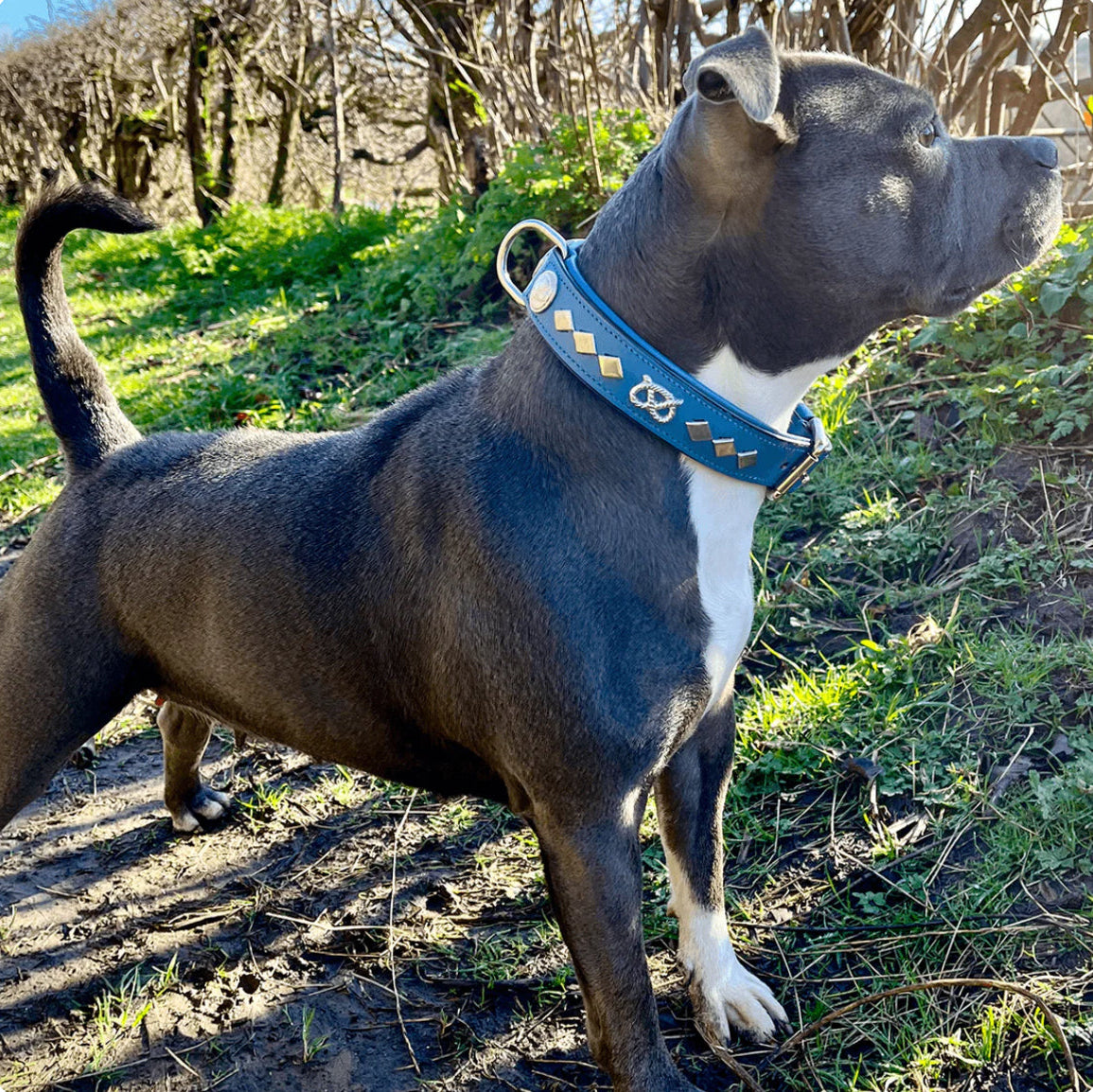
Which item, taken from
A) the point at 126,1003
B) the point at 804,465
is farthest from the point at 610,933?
the point at 126,1003

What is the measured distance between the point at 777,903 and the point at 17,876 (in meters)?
2.25

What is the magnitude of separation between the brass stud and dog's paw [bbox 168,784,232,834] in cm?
213

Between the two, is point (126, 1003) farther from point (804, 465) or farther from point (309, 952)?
point (804, 465)

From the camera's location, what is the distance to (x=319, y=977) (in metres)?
2.92

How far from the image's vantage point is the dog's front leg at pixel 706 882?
256 centimetres

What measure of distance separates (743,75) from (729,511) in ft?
2.65

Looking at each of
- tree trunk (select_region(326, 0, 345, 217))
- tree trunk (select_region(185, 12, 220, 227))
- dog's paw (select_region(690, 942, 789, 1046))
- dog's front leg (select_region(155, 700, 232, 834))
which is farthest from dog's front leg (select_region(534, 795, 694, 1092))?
tree trunk (select_region(185, 12, 220, 227))

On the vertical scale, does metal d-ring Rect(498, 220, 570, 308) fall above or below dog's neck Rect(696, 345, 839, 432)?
above

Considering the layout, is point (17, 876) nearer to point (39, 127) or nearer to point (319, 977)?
point (319, 977)

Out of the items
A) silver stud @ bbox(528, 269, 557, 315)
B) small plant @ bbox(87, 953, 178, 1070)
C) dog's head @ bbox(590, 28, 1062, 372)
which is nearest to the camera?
dog's head @ bbox(590, 28, 1062, 372)

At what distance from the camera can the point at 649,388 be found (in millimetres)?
2121

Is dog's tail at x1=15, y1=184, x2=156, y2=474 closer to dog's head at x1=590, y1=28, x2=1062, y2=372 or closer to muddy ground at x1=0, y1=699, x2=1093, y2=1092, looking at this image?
muddy ground at x1=0, y1=699, x2=1093, y2=1092

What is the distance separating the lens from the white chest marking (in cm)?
218

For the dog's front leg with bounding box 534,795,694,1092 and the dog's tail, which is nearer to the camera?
the dog's front leg with bounding box 534,795,694,1092
